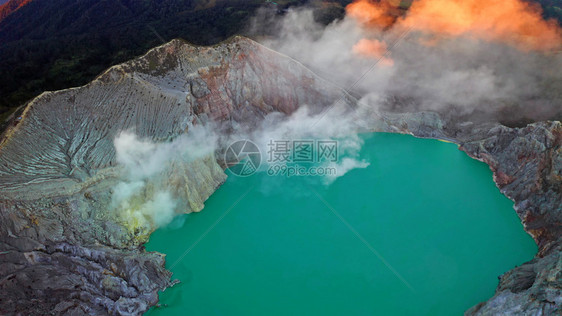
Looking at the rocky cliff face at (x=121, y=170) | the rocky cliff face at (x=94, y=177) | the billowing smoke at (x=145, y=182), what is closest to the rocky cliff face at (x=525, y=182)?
the rocky cliff face at (x=121, y=170)

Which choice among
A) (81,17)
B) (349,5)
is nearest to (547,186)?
(349,5)

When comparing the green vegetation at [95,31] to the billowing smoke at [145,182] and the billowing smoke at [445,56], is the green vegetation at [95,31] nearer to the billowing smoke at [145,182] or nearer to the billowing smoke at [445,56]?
the billowing smoke at [445,56]

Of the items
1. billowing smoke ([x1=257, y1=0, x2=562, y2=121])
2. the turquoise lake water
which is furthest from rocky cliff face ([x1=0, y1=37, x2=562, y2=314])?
billowing smoke ([x1=257, y1=0, x2=562, y2=121])

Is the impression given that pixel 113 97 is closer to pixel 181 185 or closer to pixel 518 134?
pixel 181 185

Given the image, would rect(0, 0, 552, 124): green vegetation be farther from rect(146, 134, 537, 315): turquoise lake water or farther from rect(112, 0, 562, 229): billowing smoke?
rect(146, 134, 537, 315): turquoise lake water

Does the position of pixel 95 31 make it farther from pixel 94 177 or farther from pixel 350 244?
pixel 350 244
